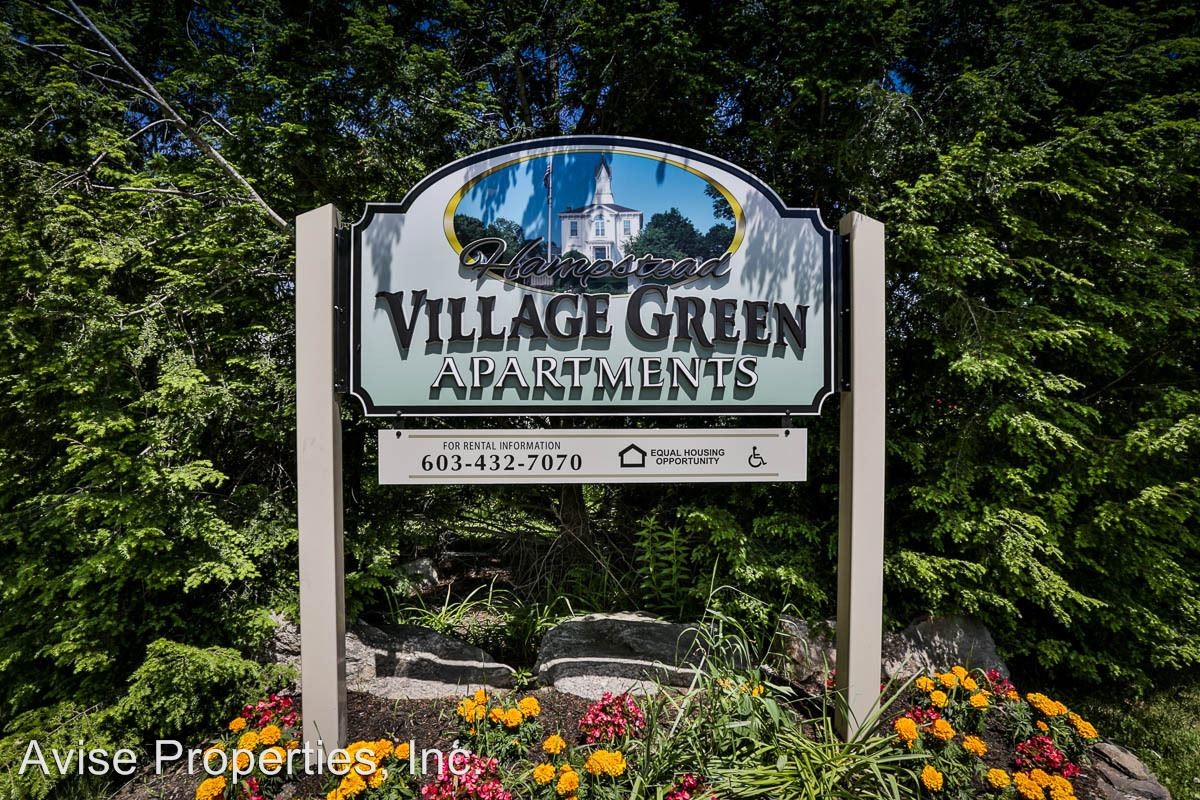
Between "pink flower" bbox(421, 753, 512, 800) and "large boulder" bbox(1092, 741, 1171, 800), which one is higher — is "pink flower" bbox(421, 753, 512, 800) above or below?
above

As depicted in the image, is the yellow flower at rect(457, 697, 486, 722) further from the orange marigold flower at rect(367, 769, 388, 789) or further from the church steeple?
Answer: the church steeple

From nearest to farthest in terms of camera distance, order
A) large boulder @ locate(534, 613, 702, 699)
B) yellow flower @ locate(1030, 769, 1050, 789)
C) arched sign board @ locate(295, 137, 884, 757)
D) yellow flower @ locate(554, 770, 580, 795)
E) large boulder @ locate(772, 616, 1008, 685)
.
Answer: yellow flower @ locate(554, 770, 580, 795)
yellow flower @ locate(1030, 769, 1050, 789)
arched sign board @ locate(295, 137, 884, 757)
large boulder @ locate(534, 613, 702, 699)
large boulder @ locate(772, 616, 1008, 685)

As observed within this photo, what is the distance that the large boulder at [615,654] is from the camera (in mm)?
2844

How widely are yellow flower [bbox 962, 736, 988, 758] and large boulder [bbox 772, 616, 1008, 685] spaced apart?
2.17ft

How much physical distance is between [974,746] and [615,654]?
1.78 metres

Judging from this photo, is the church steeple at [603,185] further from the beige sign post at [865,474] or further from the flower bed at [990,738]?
the flower bed at [990,738]

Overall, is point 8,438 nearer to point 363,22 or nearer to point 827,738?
point 363,22

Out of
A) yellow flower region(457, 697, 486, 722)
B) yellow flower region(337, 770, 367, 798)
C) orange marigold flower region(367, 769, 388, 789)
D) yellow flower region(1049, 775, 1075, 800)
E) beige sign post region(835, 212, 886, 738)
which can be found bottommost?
yellow flower region(1049, 775, 1075, 800)

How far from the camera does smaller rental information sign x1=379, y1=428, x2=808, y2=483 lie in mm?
2426

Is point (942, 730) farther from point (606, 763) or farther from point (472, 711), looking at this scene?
point (472, 711)

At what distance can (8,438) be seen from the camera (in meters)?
2.98

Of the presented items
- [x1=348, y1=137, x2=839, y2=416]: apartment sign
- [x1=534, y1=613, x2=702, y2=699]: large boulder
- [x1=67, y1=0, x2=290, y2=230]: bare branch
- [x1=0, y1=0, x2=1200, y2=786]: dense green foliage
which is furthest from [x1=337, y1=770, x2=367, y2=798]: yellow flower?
[x1=67, y1=0, x2=290, y2=230]: bare branch

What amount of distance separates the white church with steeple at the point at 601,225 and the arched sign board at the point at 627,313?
0.04ft

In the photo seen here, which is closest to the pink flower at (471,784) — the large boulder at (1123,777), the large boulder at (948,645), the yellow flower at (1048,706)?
the large boulder at (948,645)
